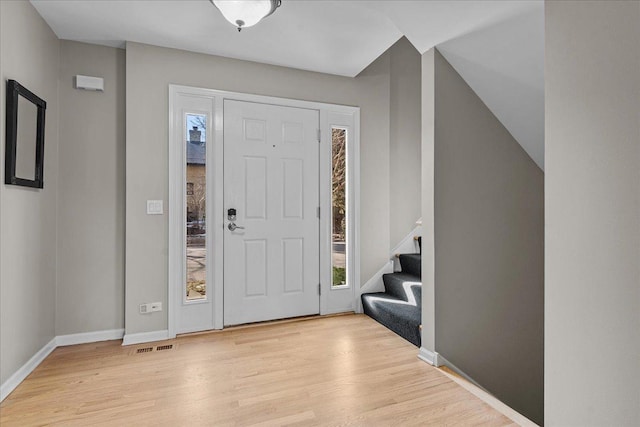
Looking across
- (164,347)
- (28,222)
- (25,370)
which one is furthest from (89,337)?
(28,222)

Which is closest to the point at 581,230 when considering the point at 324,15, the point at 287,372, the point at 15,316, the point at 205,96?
the point at 287,372

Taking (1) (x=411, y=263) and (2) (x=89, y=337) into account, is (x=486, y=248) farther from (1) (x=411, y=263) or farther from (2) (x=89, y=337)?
(2) (x=89, y=337)

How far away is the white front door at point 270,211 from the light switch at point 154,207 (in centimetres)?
55

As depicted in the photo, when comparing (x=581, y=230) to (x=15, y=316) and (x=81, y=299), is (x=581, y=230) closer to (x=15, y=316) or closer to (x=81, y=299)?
(x=15, y=316)

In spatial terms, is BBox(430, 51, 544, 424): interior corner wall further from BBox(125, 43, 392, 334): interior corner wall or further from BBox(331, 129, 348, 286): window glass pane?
BBox(125, 43, 392, 334): interior corner wall

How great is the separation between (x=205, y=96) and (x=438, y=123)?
2.04 meters

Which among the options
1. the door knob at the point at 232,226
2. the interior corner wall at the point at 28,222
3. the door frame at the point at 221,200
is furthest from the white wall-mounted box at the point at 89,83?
the door knob at the point at 232,226

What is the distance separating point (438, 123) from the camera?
237 centimetres

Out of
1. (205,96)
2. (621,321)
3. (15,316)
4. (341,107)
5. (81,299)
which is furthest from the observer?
(341,107)

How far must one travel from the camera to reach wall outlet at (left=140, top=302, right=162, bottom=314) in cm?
288

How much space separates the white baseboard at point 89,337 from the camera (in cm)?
279

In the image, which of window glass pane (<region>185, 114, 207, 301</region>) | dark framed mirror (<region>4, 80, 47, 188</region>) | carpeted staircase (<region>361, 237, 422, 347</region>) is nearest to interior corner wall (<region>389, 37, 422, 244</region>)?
carpeted staircase (<region>361, 237, 422, 347</region>)

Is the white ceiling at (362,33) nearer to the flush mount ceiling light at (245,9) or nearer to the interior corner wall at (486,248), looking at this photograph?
the interior corner wall at (486,248)

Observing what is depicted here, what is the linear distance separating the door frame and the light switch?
0.27ft
